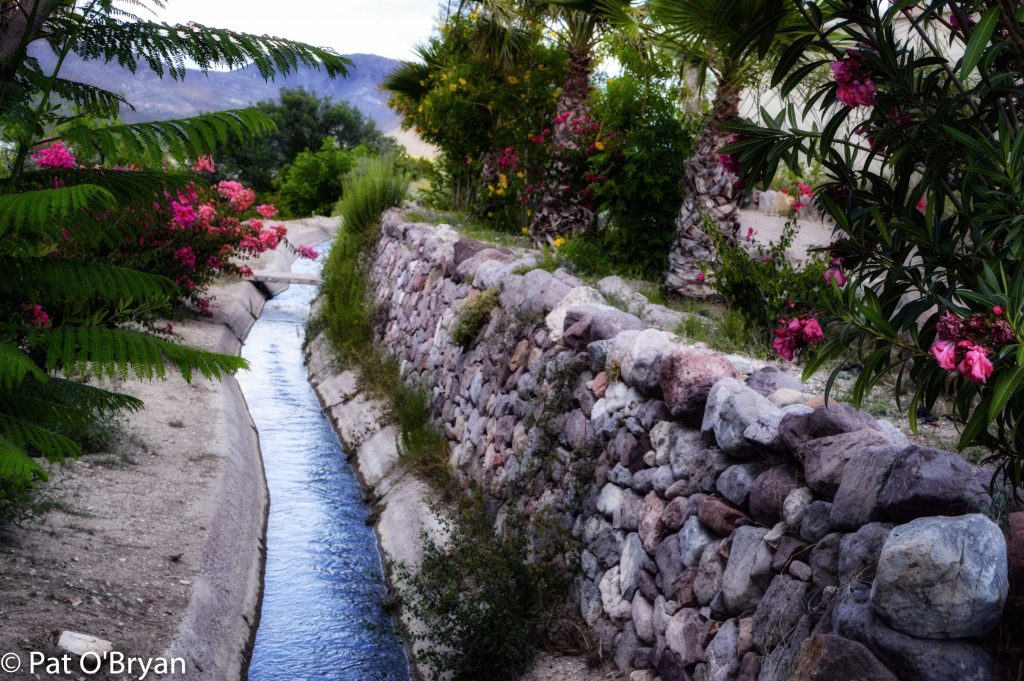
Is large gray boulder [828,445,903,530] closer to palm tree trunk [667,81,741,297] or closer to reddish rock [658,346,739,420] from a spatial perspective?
reddish rock [658,346,739,420]

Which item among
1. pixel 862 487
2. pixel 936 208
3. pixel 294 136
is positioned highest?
pixel 936 208

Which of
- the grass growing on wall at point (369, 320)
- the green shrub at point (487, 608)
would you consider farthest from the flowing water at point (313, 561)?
the grass growing on wall at point (369, 320)

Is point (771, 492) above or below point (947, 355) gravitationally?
below

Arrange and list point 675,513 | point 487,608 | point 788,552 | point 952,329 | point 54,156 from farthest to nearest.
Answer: point 54,156
point 487,608
point 675,513
point 788,552
point 952,329

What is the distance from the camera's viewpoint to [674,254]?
7.30m

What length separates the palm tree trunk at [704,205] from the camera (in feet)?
23.3

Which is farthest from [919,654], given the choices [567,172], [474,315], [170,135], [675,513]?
[567,172]

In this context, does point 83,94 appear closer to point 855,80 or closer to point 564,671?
point 855,80

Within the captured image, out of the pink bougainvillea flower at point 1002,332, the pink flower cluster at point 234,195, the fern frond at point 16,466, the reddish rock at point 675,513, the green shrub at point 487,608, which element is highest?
the pink bougainvillea flower at point 1002,332

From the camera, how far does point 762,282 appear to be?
5984mm

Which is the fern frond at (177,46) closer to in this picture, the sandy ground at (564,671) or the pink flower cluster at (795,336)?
the pink flower cluster at (795,336)

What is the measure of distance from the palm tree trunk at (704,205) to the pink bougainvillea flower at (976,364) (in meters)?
4.87

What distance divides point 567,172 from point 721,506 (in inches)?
245

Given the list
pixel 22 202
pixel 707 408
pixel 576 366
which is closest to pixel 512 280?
pixel 576 366
